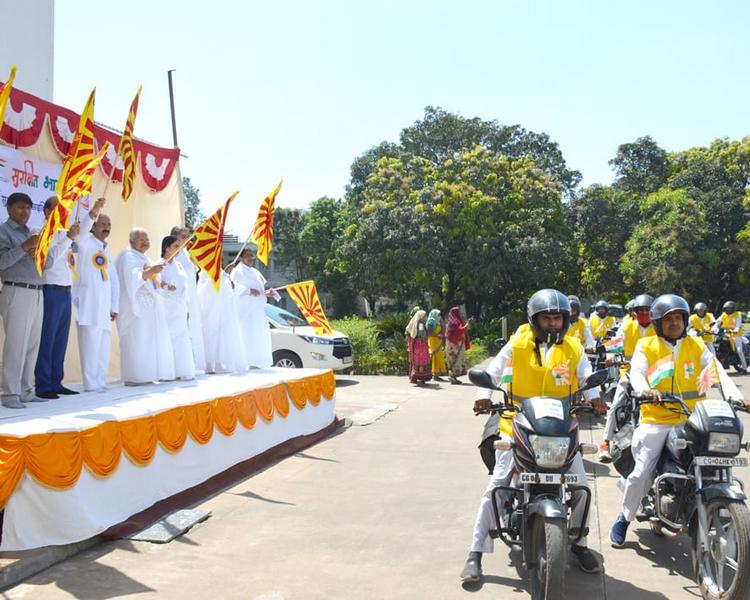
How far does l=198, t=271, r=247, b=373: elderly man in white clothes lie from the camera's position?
30.7ft

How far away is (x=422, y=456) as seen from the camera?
320 inches

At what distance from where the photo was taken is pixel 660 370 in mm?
4793

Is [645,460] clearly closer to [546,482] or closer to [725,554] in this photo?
[725,554]

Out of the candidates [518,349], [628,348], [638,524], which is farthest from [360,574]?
[628,348]

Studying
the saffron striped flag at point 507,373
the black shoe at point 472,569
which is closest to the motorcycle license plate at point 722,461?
the saffron striped flag at point 507,373

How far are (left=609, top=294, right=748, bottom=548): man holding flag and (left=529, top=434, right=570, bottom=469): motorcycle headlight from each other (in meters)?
1.12

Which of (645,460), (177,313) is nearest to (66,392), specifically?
(177,313)

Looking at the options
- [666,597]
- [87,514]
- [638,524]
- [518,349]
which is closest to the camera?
[666,597]

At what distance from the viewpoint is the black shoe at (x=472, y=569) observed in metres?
4.28

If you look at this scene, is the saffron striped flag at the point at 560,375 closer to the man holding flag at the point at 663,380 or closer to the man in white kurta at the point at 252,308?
the man holding flag at the point at 663,380

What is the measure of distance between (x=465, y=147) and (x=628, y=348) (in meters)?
30.1

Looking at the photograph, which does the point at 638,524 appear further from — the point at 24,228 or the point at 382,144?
the point at 382,144

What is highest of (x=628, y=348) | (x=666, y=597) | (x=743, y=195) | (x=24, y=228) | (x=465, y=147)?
(x=465, y=147)

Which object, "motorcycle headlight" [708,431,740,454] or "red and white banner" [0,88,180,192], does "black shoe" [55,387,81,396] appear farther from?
"motorcycle headlight" [708,431,740,454]
